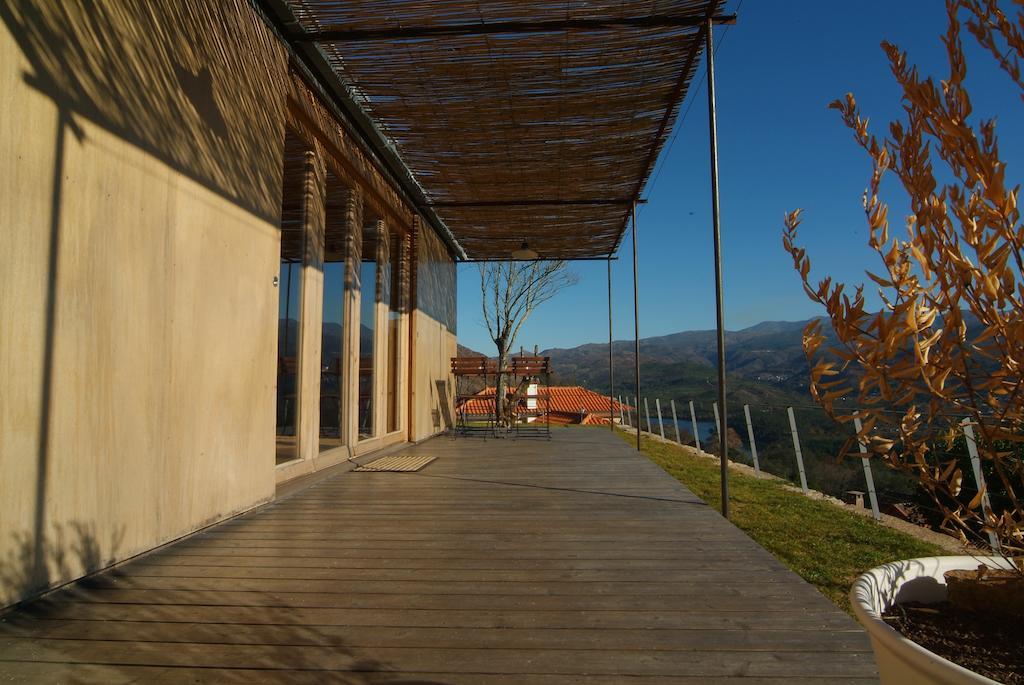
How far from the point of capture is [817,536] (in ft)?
13.2

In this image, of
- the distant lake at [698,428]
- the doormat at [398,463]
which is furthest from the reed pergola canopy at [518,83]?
the distant lake at [698,428]

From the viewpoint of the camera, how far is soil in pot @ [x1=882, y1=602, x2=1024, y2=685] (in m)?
1.01

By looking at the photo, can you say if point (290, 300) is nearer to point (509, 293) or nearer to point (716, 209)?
point (716, 209)

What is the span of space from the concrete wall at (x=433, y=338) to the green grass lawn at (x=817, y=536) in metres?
3.52

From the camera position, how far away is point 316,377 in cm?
449

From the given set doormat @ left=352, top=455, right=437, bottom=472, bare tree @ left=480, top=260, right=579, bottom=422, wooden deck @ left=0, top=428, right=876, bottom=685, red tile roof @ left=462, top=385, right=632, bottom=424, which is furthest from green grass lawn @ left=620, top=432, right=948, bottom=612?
red tile roof @ left=462, top=385, right=632, bottom=424

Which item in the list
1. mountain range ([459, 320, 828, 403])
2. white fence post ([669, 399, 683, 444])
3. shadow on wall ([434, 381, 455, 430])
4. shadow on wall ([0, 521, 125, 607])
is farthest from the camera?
mountain range ([459, 320, 828, 403])

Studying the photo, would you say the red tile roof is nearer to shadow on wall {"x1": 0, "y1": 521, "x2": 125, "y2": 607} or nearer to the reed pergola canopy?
the reed pergola canopy

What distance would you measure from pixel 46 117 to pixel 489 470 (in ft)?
13.4

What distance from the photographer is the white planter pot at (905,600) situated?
0.91 meters

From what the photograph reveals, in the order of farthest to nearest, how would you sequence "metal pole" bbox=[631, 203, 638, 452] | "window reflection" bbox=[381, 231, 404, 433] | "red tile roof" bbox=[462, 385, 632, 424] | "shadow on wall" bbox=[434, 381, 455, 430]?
"red tile roof" bbox=[462, 385, 632, 424]
"shadow on wall" bbox=[434, 381, 455, 430]
"metal pole" bbox=[631, 203, 638, 452]
"window reflection" bbox=[381, 231, 404, 433]

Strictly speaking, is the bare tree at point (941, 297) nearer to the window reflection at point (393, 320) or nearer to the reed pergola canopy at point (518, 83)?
the reed pergola canopy at point (518, 83)

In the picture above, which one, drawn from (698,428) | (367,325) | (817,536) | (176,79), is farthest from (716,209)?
(698,428)

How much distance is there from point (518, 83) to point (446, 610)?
3.76 metres
